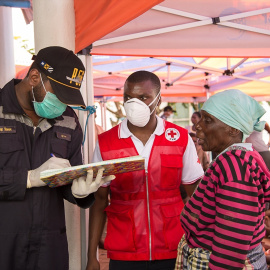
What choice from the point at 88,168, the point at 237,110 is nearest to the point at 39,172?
the point at 88,168

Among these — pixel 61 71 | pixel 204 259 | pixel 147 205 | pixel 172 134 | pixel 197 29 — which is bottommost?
pixel 204 259

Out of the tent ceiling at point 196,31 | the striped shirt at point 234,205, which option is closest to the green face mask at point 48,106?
the striped shirt at point 234,205

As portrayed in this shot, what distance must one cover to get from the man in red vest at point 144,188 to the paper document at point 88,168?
0.42 metres

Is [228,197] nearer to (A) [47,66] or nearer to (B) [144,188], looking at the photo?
(B) [144,188]

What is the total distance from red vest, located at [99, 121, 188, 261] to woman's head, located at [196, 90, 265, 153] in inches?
19.2

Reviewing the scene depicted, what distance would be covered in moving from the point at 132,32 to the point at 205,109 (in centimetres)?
165

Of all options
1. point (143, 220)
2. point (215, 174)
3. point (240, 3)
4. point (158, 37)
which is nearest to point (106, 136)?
point (143, 220)

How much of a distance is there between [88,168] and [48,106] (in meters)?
0.50

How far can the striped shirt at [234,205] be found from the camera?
5.53 ft

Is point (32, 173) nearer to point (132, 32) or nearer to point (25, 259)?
point (25, 259)

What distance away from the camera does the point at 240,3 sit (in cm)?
361

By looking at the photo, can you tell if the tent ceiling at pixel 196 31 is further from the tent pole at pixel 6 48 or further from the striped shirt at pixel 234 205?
the tent pole at pixel 6 48

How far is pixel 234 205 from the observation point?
5.52 ft

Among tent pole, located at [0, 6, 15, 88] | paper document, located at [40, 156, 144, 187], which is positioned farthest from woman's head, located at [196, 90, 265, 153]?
tent pole, located at [0, 6, 15, 88]
